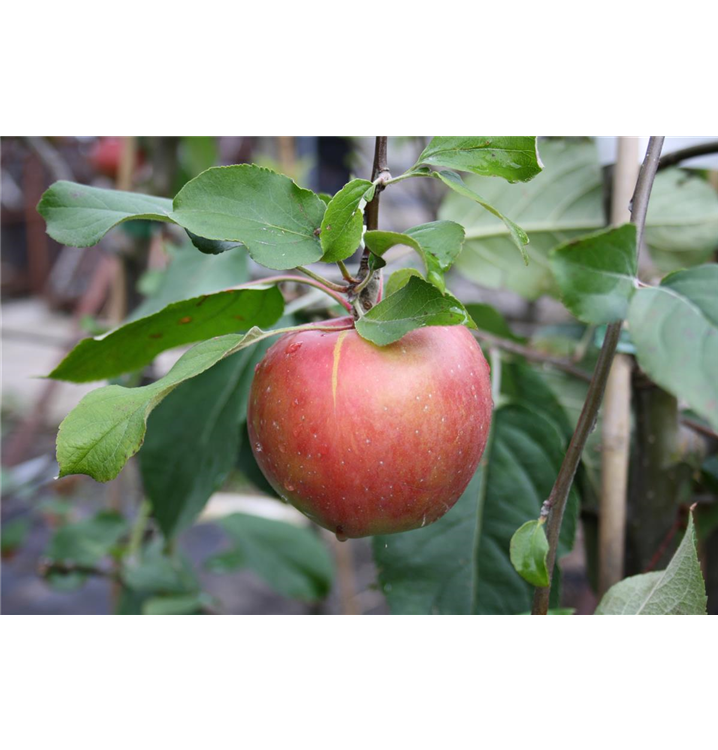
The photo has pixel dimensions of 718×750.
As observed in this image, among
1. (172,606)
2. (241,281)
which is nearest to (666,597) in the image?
(241,281)

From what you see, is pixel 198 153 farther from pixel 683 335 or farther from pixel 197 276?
pixel 683 335

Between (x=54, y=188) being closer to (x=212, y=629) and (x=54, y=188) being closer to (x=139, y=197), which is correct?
(x=139, y=197)

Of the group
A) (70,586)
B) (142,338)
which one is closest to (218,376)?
(142,338)

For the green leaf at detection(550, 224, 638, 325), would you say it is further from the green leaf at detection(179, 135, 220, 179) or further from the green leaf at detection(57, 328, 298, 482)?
the green leaf at detection(179, 135, 220, 179)

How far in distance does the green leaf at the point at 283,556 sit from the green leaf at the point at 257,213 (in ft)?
2.75

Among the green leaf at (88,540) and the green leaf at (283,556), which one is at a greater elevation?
the green leaf at (88,540)

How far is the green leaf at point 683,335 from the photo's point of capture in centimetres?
21

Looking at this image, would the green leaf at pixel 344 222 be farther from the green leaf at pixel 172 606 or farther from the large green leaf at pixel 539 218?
the green leaf at pixel 172 606

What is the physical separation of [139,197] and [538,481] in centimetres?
30

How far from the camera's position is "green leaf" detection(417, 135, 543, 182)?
28 centimetres

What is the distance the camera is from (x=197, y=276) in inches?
22.6

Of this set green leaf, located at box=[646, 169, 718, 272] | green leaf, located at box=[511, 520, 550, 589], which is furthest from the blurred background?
green leaf, located at box=[511, 520, 550, 589]

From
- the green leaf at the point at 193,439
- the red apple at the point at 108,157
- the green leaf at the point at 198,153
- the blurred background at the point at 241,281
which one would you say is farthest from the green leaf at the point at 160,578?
the red apple at the point at 108,157

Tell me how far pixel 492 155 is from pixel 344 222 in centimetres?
7
